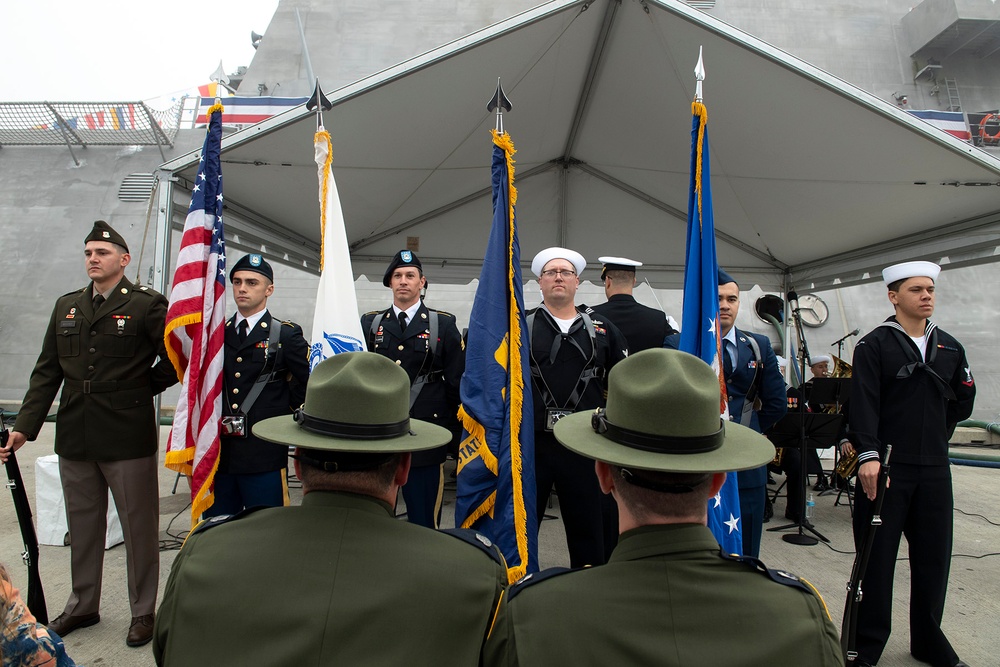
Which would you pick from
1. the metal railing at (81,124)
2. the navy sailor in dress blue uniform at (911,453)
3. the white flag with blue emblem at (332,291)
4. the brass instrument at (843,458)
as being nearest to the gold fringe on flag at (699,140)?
the navy sailor in dress blue uniform at (911,453)

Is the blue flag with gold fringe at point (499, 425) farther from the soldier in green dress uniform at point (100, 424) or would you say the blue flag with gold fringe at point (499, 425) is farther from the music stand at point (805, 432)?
the music stand at point (805, 432)

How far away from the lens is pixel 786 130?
492cm

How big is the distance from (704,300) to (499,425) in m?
1.12

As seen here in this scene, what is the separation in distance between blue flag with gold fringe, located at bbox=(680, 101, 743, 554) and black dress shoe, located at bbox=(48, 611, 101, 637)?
313 centimetres

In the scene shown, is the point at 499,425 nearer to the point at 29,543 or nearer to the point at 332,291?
the point at 332,291

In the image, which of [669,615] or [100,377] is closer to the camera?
[669,615]

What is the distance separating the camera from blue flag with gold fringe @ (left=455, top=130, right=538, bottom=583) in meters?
2.63

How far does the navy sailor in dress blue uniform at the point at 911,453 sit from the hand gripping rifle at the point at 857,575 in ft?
0.12

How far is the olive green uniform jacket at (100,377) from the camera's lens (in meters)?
3.00

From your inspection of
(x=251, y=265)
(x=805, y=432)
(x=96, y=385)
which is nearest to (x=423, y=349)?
(x=251, y=265)

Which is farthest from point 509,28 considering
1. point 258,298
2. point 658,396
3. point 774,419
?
point 658,396

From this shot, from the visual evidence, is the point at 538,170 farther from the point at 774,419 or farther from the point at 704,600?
the point at 704,600

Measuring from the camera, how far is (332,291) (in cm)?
313

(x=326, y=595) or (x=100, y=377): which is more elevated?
(x=100, y=377)
